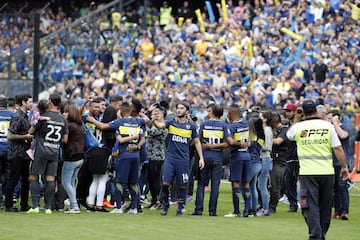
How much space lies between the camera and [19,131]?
54.3 ft

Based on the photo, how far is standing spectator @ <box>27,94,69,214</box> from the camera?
53.1 ft

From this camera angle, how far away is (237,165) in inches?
657

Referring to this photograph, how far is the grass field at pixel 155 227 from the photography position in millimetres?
13594

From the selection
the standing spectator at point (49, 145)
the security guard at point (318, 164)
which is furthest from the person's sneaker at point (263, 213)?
the security guard at point (318, 164)

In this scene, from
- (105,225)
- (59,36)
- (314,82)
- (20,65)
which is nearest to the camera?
(105,225)

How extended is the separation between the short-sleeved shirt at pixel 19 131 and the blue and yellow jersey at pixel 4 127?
37cm

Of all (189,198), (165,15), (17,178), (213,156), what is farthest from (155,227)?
(165,15)

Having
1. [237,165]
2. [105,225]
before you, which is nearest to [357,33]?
[237,165]

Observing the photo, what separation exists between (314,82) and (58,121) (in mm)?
14151

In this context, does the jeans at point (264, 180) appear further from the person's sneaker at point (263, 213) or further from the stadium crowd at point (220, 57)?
the stadium crowd at point (220, 57)

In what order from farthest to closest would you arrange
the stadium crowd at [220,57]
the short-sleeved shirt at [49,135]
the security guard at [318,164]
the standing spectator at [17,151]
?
the stadium crowd at [220,57] < the standing spectator at [17,151] < the short-sleeved shirt at [49,135] < the security guard at [318,164]

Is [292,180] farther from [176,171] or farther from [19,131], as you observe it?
[19,131]

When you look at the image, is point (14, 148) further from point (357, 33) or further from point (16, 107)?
point (357, 33)

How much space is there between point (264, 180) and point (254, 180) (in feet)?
1.40
